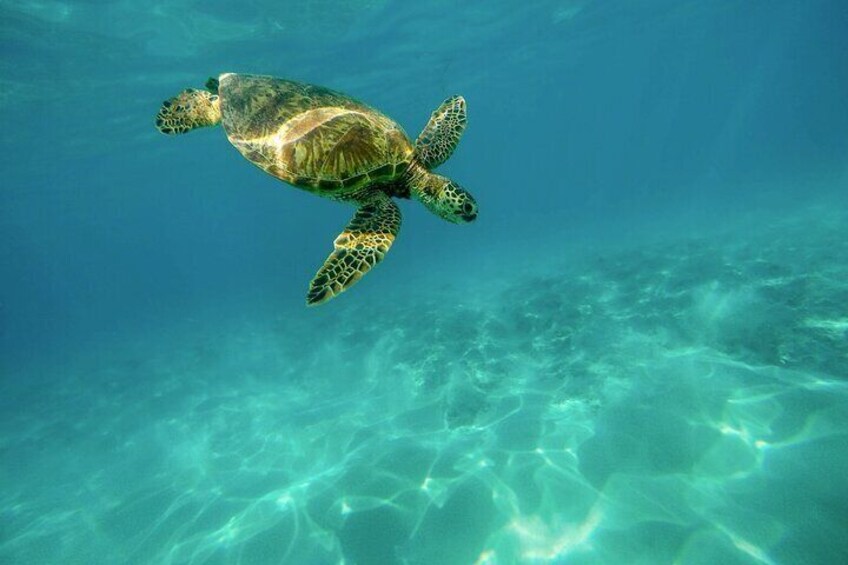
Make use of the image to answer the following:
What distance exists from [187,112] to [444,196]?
4.97 metres

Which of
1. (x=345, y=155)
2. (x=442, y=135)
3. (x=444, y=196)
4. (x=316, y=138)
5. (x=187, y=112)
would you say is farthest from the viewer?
(x=187, y=112)

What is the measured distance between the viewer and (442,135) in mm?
6680

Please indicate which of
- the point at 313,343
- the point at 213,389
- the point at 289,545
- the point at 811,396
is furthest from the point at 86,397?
the point at 811,396

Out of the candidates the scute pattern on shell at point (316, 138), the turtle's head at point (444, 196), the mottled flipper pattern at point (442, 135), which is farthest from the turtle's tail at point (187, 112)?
the turtle's head at point (444, 196)

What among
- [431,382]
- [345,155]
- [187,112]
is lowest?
[431,382]

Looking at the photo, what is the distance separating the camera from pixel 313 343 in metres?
16.9

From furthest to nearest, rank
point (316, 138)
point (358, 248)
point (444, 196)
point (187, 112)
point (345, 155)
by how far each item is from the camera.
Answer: point (187, 112) < point (444, 196) < point (316, 138) < point (345, 155) < point (358, 248)

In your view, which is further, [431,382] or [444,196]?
[431,382]

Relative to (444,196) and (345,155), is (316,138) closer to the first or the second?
(345,155)

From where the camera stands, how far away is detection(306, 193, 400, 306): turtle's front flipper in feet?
14.7

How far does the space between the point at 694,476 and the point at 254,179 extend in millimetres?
71784

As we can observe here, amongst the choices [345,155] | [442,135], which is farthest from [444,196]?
[442,135]

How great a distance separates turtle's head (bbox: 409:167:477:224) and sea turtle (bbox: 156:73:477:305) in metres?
0.01

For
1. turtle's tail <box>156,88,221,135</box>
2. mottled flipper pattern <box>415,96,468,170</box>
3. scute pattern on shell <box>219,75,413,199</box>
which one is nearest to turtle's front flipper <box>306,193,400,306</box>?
scute pattern on shell <box>219,75,413,199</box>
